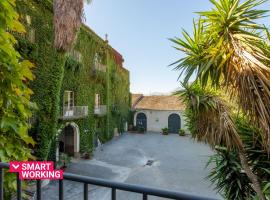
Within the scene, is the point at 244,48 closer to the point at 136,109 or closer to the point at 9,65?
the point at 9,65

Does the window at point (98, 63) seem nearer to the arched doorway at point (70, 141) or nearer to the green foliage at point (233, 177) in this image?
the arched doorway at point (70, 141)

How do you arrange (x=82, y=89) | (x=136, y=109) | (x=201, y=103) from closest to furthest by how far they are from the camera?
(x=201, y=103) < (x=82, y=89) < (x=136, y=109)

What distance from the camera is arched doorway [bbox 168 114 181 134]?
3114 centimetres

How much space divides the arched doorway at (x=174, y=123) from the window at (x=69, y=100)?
18467 mm

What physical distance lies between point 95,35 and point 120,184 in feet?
64.2

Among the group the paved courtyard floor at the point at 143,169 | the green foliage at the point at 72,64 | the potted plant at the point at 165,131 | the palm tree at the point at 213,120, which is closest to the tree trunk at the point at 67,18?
the palm tree at the point at 213,120

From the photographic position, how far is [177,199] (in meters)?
1.19

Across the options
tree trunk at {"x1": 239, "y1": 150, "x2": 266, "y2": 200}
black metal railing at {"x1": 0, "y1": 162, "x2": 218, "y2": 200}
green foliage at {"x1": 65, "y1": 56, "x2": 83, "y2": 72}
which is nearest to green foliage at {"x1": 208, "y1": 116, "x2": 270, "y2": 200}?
tree trunk at {"x1": 239, "y1": 150, "x2": 266, "y2": 200}

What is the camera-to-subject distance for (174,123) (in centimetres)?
3136

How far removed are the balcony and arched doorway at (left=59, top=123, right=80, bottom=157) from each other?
129 inches

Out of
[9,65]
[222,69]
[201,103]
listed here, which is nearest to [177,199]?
[9,65]

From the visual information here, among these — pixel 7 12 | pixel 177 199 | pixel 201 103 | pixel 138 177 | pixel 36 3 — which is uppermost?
pixel 36 3

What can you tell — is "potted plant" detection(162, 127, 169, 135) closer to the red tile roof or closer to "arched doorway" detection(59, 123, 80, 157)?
the red tile roof

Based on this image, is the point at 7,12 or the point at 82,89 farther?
the point at 82,89
